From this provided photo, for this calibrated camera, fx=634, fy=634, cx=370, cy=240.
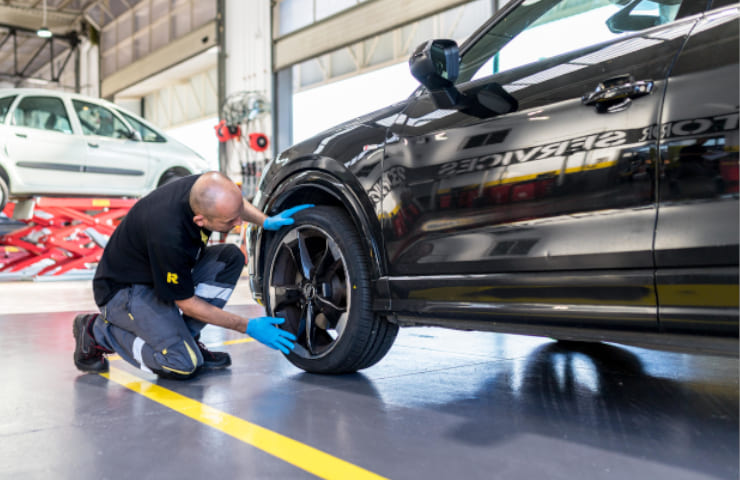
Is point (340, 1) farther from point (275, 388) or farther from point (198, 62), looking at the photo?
point (275, 388)

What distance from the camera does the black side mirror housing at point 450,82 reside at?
196 centimetres

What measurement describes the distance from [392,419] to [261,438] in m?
0.40

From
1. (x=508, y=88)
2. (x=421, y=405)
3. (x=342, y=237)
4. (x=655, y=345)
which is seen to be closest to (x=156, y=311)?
(x=342, y=237)

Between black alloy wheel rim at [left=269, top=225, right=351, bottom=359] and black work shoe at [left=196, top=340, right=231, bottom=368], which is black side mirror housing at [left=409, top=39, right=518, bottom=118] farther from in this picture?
Result: black work shoe at [left=196, top=340, right=231, bottom=368]

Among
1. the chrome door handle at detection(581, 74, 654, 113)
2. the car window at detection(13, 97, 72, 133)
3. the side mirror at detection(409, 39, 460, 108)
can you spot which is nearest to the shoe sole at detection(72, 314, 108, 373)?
the side mirror at detection(409, 39, 460, 108)

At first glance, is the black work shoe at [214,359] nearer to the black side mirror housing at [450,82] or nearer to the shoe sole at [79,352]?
the shoe sole at [79,352]

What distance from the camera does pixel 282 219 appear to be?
2635mm

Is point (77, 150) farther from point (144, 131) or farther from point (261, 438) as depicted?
point (261, 438)

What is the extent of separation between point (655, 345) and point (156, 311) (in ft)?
5.99

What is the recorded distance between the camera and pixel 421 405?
81.0 inches

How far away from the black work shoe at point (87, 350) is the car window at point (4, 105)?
5.51 metres

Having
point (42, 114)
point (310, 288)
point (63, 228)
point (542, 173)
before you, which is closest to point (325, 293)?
point (310, 288)

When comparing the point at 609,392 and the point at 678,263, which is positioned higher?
the point at 678,263

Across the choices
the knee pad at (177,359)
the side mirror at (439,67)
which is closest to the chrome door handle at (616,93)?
the side mirror at (439,67)
